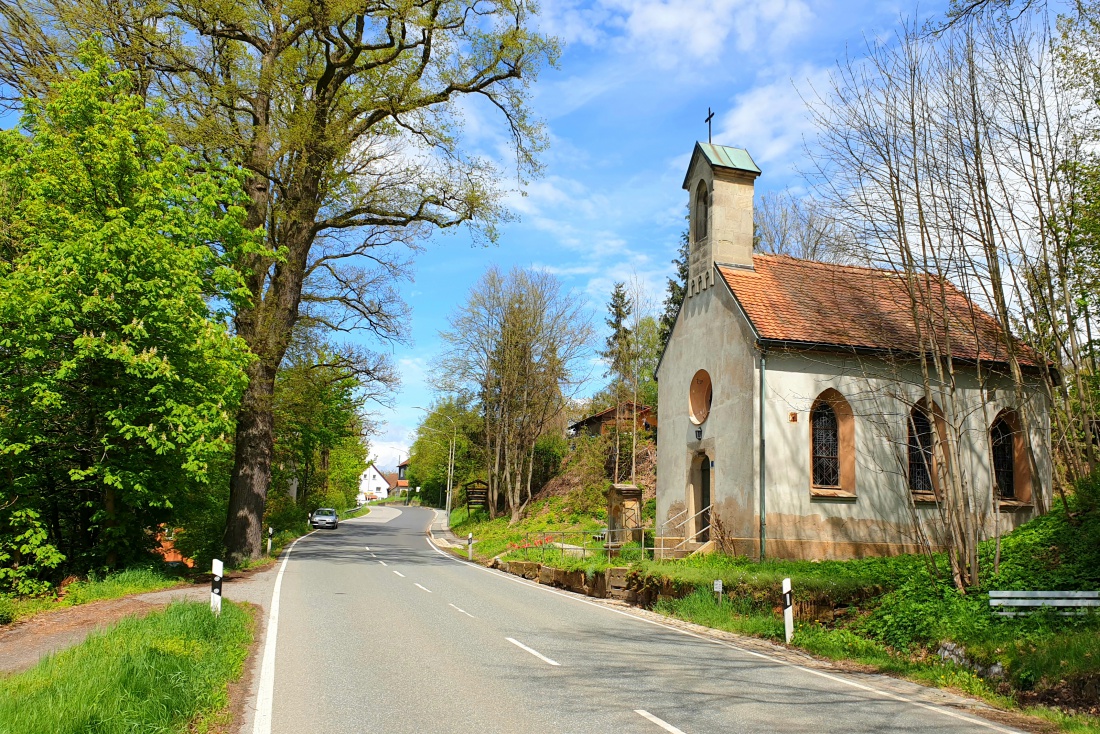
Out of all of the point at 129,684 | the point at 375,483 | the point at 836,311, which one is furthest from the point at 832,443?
the point at 375,483

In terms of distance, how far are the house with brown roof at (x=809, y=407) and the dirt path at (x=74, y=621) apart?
37.4 ft

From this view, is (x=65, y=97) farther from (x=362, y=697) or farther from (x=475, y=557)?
(x=475, y=557)

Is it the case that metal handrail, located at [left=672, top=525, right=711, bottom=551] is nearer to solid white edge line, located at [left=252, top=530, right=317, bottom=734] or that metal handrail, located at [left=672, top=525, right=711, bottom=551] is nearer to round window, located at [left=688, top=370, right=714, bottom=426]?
round window, located at [left=688, top=370, right=714, bottom=426]

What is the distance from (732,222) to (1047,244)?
836cm

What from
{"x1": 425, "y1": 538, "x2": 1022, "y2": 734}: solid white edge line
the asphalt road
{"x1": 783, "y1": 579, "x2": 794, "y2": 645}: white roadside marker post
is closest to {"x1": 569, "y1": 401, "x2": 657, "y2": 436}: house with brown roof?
{"x1": 425, "y1": 538, "x2": 1022, "y2": 734}: solid white edge line

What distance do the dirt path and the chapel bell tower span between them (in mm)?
14265

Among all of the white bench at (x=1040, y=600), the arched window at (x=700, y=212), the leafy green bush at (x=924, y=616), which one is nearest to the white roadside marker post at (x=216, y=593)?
the leafy green bush at (x=924, y=616)

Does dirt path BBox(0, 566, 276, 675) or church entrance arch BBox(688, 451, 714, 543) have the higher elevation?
church entrance arch BBox(688, 451, 714, 543)

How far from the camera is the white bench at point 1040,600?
9.82 m

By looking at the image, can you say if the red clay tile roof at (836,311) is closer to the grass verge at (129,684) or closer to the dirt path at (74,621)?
the dirt path at (74,621)

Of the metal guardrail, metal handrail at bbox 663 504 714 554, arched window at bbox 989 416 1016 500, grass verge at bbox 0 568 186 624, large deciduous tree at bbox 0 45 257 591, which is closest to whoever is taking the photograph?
grass verge at bbox 0 568 186 624

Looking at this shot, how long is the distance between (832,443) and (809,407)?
1.32m

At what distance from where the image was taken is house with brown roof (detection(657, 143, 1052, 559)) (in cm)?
1766

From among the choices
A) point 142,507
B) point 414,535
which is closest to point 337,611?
point 142,507
